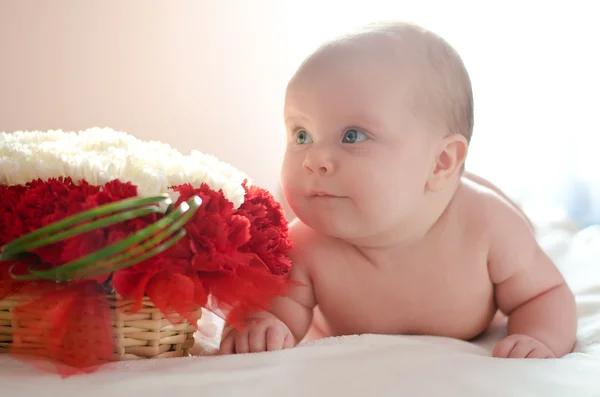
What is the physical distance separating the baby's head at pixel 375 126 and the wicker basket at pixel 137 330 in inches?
9.3

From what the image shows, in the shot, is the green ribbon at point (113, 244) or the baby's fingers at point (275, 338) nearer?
the green ribbon at point (113, 244)

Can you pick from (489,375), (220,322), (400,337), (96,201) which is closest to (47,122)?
(220,322)

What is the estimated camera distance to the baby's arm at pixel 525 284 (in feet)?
2.98

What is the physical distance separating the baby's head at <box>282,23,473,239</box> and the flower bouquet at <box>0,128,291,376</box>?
0.11 metres

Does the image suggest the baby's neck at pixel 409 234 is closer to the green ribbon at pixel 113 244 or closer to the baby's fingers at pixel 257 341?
the baby's fingers at pixel 257 341

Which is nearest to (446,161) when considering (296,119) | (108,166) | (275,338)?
(296,119)

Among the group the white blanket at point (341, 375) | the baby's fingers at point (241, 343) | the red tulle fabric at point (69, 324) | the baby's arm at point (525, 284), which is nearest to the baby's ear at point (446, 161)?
the baby's arm at point (525, 284)

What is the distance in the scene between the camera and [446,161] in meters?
0.91

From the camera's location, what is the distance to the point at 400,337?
2.92 ft

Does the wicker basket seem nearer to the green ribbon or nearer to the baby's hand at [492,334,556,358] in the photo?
the green ribbon

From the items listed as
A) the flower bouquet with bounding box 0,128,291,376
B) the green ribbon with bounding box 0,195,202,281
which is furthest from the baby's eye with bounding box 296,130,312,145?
the green ribbon with bounding box 0,195,202,281

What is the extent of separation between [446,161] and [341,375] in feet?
1.13

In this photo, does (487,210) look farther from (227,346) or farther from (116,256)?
(116,256)

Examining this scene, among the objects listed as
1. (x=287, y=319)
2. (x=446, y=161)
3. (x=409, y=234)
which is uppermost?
(x=446, y=161)
